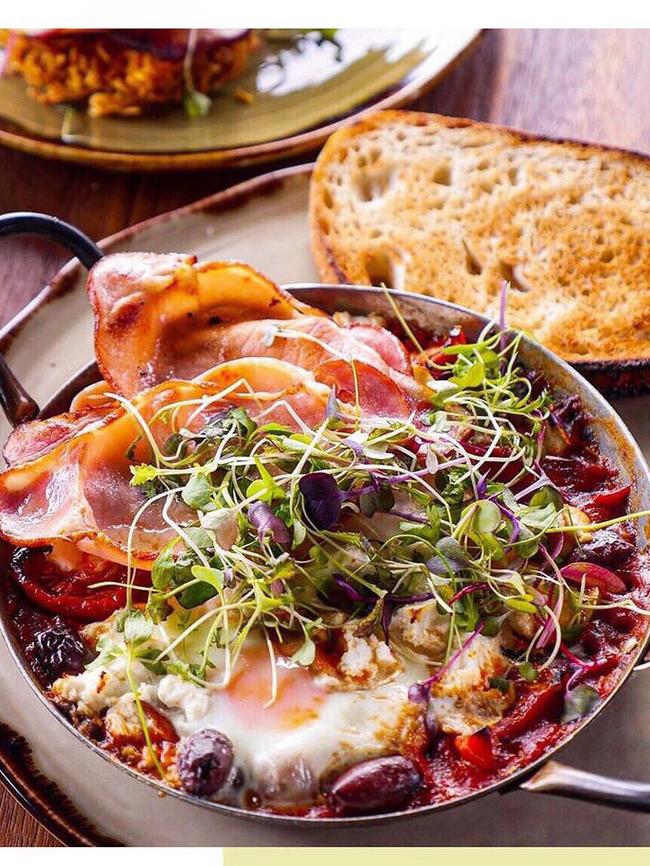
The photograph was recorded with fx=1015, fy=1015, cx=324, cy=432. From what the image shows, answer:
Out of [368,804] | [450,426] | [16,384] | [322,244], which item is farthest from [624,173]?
[368,804]

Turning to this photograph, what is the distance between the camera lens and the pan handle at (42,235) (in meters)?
2.91

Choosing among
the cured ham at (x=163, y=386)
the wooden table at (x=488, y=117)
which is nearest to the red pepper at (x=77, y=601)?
the cured ham at (x=163, y=386)

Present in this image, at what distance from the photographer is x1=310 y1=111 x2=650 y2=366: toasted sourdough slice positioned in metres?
3.42

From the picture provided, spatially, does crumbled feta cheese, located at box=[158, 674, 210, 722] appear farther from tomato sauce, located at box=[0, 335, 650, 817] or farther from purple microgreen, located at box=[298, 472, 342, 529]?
purple microgreen, located at box=[298, 472, 342, 529]

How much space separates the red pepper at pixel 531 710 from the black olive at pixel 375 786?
0.78 ft

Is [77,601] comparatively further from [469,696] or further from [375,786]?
[469,696]

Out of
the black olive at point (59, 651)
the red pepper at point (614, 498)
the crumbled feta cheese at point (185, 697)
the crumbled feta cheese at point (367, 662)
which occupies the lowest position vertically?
the black olive at point (59, 651)

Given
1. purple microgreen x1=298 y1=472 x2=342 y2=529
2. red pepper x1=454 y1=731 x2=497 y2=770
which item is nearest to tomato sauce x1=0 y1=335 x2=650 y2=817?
red pepper x1=454 y1=731 x2=497 y2=770

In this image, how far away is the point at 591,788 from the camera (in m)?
2.07

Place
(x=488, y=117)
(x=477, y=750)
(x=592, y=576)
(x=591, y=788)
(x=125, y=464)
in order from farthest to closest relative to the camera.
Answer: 1. (x=488, y=117)
2. (x=125, y=464)
3. (x=592, y=576)
4. (x=477, y=750)
5. (x=591, y=788)

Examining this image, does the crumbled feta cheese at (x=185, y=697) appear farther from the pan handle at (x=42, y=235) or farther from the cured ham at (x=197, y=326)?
the pan handle at (x=42, y=235)

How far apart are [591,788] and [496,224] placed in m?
2.13

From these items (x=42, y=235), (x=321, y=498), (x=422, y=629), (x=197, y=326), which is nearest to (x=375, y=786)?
(x=422, y=629)

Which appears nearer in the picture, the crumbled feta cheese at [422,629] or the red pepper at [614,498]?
the crumbled feta cheese at [422,629]
